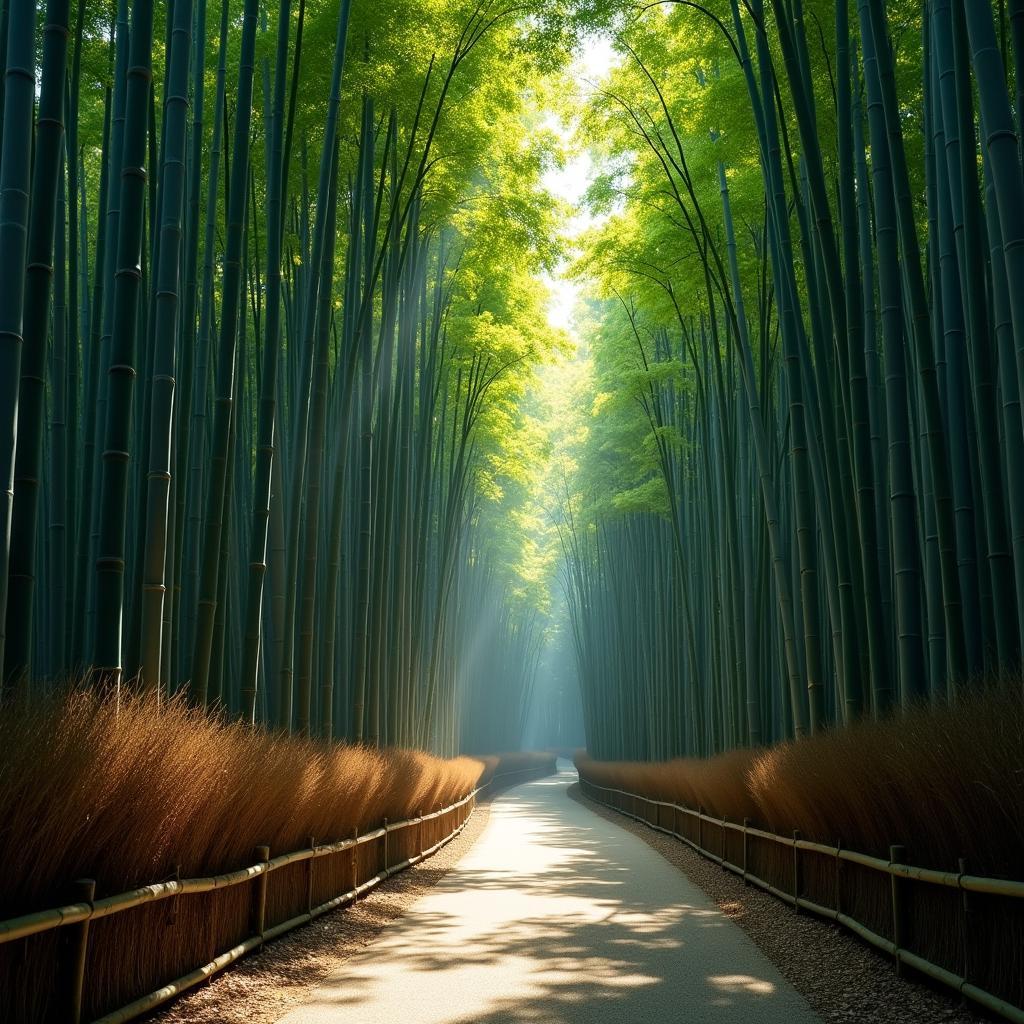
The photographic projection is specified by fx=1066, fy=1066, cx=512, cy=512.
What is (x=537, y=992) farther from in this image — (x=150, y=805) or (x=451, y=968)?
(x=150, y=805)

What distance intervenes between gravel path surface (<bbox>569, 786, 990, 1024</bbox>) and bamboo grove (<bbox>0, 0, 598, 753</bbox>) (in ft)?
7.80

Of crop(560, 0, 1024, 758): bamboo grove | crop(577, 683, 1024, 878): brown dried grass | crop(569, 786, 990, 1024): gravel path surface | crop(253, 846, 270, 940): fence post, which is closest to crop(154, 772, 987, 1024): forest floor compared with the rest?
crop(569, 786, 990, 1024): gravel path surface

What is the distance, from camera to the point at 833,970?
143 inches

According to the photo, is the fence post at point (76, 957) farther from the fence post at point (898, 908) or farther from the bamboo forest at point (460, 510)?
the fence post at point (898, 908)

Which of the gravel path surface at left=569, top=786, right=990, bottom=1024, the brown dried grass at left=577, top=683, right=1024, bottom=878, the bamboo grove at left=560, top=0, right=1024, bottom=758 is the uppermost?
the bamboo grove at left=560, top=0, right=1024, bottom=758

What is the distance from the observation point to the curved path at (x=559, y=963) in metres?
3.02

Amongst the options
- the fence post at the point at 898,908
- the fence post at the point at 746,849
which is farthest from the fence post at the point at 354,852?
the fence post at the point at 898,908

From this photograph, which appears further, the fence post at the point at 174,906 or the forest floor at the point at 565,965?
the forest floor at the point at 565,965

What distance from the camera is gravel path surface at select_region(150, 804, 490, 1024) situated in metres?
2.95

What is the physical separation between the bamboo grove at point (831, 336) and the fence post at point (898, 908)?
21.9 inches

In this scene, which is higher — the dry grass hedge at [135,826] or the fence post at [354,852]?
the dry grass hedge at [135,826]

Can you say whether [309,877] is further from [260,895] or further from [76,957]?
[76,957]

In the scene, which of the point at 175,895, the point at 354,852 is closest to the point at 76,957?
the point at 175,895

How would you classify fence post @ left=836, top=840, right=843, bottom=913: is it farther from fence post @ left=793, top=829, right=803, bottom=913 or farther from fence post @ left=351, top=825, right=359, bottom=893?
fence post @ left=351, top=825, right=359, bottom=893
